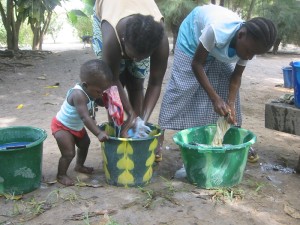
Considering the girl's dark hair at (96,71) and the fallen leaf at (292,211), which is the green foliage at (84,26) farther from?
the fallen leaf at (292,211)

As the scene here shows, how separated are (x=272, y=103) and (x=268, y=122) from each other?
0.15 metres

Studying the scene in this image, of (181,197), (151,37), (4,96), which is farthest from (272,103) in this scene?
(4,96)

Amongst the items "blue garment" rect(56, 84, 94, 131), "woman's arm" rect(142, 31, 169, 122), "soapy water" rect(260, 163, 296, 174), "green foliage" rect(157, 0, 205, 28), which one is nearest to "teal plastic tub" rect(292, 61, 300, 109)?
"soapy water" rect(260, 163, 296, 174)

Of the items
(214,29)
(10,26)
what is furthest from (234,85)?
(10,26)

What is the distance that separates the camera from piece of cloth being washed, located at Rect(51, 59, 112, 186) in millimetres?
2330

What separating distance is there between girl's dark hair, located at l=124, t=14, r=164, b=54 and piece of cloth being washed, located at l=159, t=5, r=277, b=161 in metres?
0.47

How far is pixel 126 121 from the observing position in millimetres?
2494

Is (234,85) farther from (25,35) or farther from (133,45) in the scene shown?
(25,35)

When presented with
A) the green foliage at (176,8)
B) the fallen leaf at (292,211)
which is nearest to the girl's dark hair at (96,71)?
the fallen leaf at (292,211)

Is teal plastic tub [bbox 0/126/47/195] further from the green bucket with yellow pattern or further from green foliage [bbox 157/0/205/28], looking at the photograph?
green foliage [bbox 157/0/205/28]

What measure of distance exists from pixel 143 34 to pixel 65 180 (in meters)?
1.15

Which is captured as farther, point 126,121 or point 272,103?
point 272,103

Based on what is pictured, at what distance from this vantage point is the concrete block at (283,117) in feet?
8.68

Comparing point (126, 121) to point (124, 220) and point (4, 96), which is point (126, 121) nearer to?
point (124, 220)
